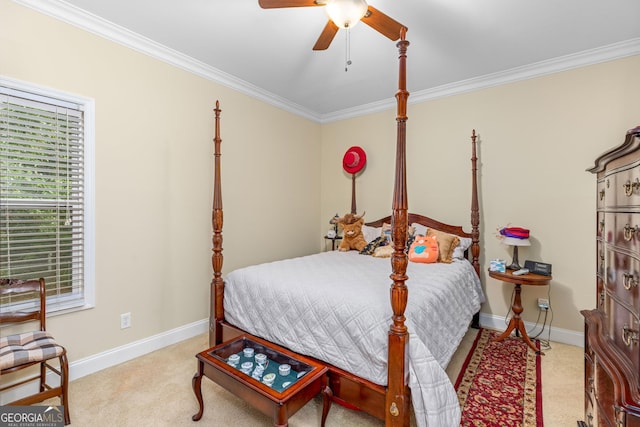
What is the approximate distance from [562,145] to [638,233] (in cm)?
237

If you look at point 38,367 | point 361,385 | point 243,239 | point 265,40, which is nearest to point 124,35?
point 265,40

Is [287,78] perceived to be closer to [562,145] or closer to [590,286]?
[562,145]

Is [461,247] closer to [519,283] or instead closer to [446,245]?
[446,245]

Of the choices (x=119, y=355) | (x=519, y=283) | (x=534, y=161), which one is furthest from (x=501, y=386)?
(x=119, y=355)

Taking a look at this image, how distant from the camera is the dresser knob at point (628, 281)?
40.2 inches

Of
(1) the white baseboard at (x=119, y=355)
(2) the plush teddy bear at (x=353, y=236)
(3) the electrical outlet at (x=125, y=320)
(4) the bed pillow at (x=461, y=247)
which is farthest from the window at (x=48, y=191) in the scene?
(4) the bed pillow at (x=461, y=247)

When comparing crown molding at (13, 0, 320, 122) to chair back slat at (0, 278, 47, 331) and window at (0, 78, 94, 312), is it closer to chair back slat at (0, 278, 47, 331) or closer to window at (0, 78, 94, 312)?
window at (0, 78, 94, 312)

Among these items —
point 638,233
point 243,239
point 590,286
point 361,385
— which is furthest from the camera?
point 243,239

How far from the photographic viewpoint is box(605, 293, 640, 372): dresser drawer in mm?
949

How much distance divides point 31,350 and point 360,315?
1.84m

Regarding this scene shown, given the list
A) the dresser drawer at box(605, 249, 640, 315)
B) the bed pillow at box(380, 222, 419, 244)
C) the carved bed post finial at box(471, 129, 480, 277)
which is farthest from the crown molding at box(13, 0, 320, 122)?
the dresser drawer at box(605, 249, 640, 315)

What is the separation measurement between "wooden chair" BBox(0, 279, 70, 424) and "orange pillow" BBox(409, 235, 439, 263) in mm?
2747

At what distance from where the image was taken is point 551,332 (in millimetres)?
2939

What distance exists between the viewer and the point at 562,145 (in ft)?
9.52
